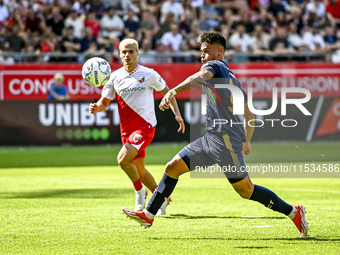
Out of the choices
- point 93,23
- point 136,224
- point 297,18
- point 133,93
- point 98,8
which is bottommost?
point 136,224

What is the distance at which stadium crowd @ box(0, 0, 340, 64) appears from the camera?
715 inches

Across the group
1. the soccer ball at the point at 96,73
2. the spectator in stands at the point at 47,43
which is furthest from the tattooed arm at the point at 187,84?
the spectator in stands at the point at 47,43

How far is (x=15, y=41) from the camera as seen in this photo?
17.8 metres

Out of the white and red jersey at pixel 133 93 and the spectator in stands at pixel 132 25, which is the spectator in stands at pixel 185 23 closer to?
the spectator in stands at pixel 132 25

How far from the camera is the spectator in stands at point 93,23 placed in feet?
62.7

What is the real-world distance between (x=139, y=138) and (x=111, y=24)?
1262cm

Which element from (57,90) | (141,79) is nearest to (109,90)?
(141,79)

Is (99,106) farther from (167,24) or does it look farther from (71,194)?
(167,24)

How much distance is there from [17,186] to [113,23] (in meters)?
10.3

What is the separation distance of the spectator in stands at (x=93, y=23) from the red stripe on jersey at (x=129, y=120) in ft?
39.0

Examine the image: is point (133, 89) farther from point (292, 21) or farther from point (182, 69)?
point (292, 21)

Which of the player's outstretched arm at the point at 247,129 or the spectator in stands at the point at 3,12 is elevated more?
the spectator in stands at the point at 3,12

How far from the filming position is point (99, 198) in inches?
356

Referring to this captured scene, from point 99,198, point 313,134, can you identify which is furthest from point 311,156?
point 99,198
